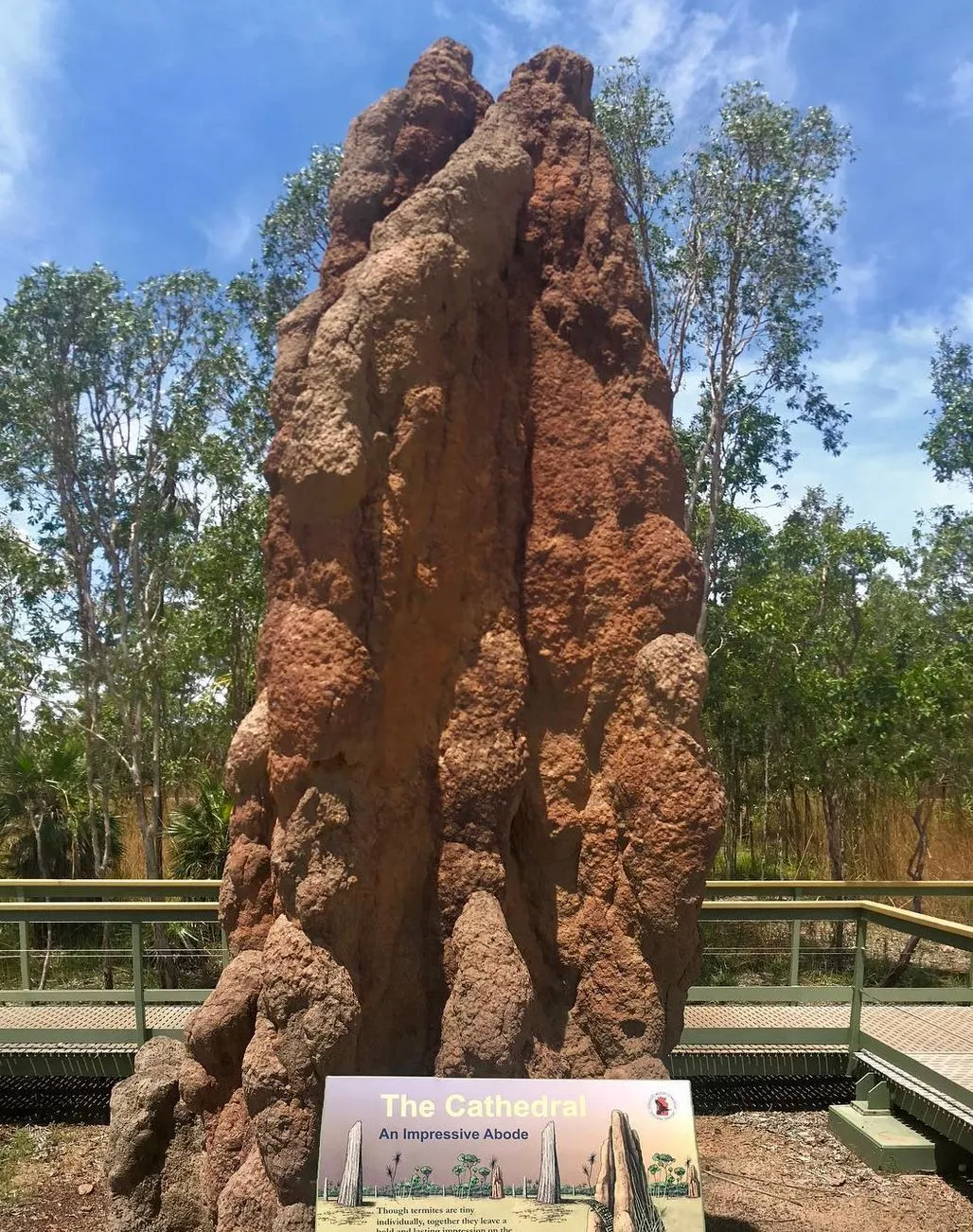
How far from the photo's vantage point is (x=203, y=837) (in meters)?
10.7

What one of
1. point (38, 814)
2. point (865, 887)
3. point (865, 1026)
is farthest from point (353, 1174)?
point (38, 814)

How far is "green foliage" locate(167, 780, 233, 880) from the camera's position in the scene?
34.7 feet

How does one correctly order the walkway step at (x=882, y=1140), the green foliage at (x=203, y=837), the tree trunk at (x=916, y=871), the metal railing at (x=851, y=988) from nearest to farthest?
the walkway step at (x=882, y=1140) → the metal railing at (x=851, y=988) → the tree trunk at (x=916, y=871) → the green foliage at (x=203, y=837)

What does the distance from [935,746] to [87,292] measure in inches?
405

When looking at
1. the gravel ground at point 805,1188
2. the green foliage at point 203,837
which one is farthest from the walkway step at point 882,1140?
the green foliage at point 203,837

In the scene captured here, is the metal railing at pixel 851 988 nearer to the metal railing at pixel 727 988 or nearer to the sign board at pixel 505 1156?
the metal railing at pixel 727 988

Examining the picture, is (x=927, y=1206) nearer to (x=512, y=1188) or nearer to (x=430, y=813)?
(x=512, y=1188)

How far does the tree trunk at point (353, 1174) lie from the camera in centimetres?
296

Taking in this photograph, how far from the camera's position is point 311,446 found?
12.0 feet

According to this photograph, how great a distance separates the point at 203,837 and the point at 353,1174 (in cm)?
818

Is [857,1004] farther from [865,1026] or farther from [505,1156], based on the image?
[505,1156]

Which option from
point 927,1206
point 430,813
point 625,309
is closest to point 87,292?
point 625,309

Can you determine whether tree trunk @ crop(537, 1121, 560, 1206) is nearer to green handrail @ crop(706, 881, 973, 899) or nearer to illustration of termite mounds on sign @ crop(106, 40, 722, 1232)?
illustration of termite mounds on sign @ crop(106, 40, 722, 1232)

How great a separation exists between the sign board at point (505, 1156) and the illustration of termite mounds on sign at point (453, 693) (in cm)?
37
